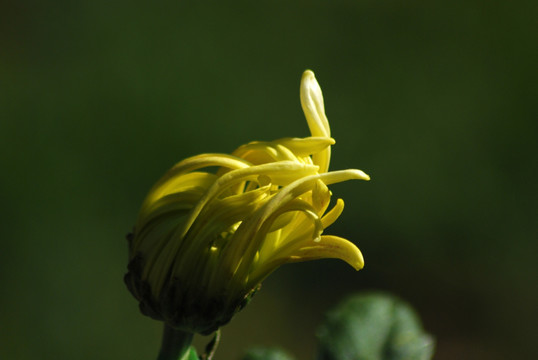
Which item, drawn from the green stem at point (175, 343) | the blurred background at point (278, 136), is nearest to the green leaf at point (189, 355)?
the green stem at point (175, 343)

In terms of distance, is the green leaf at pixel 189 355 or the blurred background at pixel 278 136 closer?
the green leaf at pixel 189 355

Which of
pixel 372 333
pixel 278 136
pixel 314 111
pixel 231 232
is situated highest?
pixel 314 111

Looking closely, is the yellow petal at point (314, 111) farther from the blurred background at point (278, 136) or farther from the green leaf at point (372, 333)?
the blurred background at point (278, 136)

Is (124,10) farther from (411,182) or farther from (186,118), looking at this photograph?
(411,182)

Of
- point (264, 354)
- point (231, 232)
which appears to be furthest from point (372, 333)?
point (231, 232)

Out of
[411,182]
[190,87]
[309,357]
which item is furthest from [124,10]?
[309,357]

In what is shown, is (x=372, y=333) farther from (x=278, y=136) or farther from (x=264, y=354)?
(x=278, y=136)

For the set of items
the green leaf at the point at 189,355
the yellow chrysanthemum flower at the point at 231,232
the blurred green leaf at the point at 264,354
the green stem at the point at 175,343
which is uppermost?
the yellow chrysanthemum flower at the point at 231,232

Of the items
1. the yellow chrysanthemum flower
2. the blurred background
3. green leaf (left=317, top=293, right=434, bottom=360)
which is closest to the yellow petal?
the yellow chrysanthemum flower

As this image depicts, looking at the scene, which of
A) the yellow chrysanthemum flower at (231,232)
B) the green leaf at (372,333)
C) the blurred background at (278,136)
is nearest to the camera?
the yellow chrysanthemum flower at (231,232)
